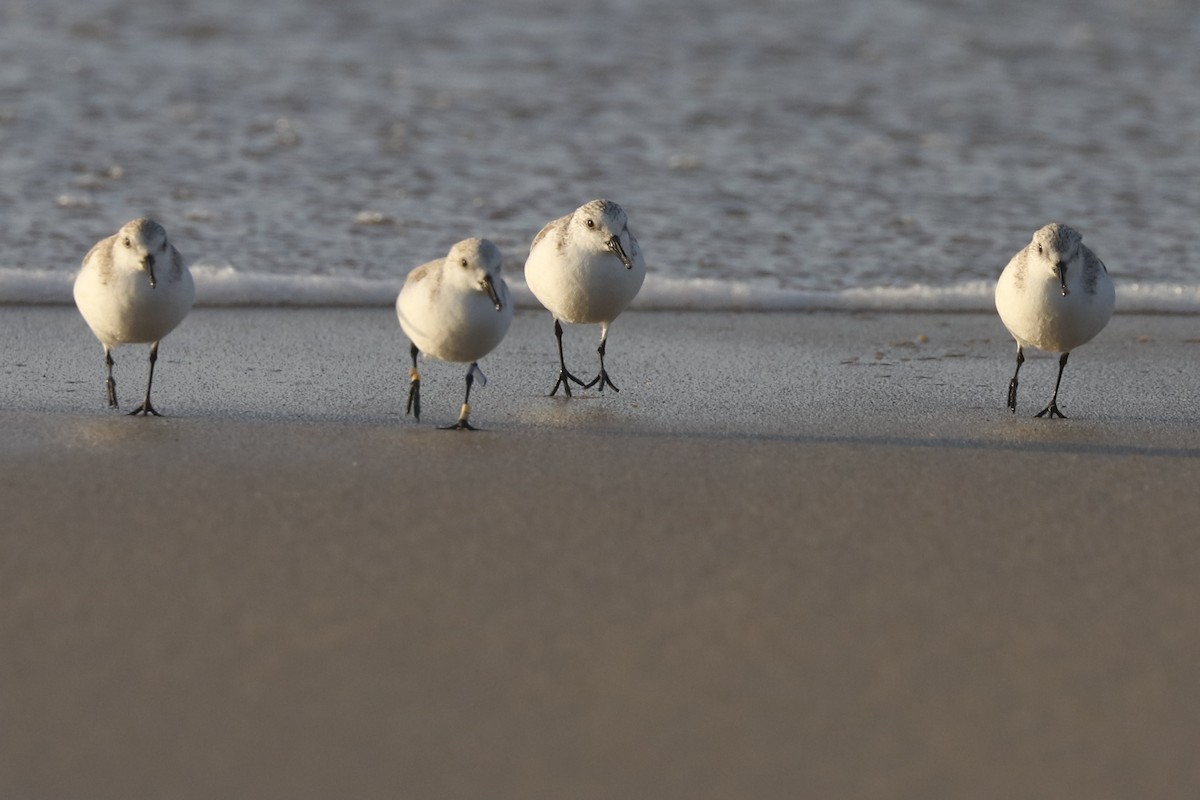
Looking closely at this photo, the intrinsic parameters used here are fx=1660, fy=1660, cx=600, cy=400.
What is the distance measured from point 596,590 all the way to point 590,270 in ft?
9.06

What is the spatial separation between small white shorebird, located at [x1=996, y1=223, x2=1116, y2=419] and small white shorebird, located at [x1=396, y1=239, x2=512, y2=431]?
1963 mm

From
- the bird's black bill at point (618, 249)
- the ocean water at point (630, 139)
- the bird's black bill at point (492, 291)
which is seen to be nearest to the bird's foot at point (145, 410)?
the bird's black bill at point (492, 291)

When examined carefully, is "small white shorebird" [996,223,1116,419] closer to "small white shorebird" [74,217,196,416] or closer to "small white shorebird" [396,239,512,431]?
"small white shorebird" [396,239,512,431]

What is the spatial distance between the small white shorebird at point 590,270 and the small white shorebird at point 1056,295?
4.88ft

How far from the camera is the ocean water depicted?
28.5 feet

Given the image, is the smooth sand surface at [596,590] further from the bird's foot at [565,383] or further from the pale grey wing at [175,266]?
the pale grey wing at [175,266]

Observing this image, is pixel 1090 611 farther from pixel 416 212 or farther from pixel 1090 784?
pixel 416 212

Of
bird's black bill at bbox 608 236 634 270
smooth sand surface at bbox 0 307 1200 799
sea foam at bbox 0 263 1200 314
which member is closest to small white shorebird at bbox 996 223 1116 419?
smooth sand surface at bbox 0 307 1200 799

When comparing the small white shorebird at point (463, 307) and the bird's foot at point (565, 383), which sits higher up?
the small white shorebird at point (463, 307)

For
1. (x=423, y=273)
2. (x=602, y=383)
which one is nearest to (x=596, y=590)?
(x=423, y=273)

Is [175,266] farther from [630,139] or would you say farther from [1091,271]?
[630,139]

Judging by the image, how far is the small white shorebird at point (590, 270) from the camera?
657 cm

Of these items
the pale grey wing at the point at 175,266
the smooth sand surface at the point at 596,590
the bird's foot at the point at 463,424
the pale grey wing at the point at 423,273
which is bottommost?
the bird's foot at the point at 463,424

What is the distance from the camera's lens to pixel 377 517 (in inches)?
179
